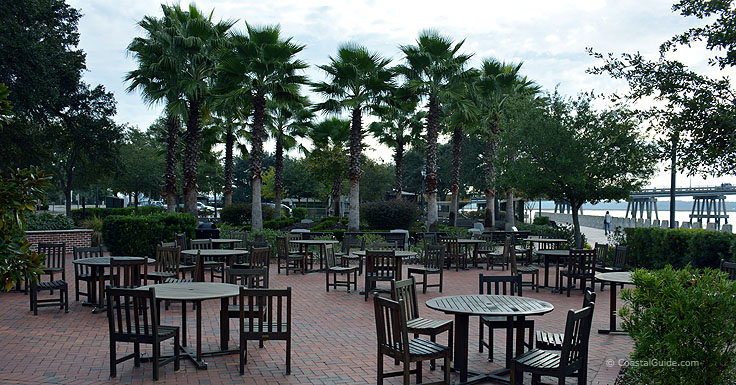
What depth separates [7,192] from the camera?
16.6 feet

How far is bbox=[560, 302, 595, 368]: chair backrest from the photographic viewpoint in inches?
193

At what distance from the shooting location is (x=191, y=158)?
23.5 meters

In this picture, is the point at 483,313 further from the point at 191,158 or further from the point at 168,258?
the point at 191,158

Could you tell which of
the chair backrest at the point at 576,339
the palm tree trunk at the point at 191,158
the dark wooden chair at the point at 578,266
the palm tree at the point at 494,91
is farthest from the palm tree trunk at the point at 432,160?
the chair backrest at the point at 576,339

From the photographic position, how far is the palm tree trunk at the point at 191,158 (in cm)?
2305

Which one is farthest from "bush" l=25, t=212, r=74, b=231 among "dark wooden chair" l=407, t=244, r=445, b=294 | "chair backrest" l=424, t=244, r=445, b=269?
"chair backrest" l=424, t=244, r=445, b=269

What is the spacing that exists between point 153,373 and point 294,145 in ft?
97.1

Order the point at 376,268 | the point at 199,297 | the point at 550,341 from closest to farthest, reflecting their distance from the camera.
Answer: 1. the point at 550,341
2. the point at 199,297
3. the point at 376,268

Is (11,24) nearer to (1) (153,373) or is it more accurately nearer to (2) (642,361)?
(1) (153,373)

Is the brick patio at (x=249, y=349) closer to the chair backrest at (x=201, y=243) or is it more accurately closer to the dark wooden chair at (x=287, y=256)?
the chair backrest at (x=201, y=243)

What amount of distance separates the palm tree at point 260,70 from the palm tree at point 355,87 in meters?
1.43

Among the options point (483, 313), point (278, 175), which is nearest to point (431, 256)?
point (483, 313)

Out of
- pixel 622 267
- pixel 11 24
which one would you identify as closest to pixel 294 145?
pixel 11 24

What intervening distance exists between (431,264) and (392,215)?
10667 mm
